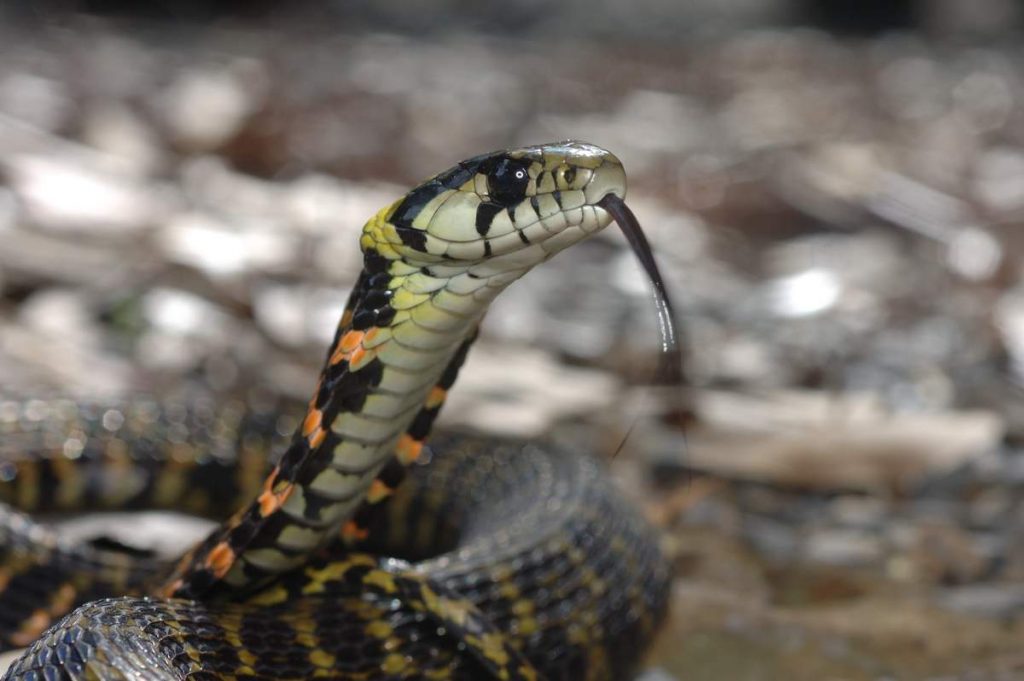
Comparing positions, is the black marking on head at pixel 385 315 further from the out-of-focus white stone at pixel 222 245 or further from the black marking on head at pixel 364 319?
the out-of-focus white stone at pixel 222 245

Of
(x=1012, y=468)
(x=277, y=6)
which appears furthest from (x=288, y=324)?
(x=277, y=6)

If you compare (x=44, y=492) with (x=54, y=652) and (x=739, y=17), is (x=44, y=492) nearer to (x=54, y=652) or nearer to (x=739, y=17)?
(x=54, y=652)

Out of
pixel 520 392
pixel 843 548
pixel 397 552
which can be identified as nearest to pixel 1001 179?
pixel 520 392

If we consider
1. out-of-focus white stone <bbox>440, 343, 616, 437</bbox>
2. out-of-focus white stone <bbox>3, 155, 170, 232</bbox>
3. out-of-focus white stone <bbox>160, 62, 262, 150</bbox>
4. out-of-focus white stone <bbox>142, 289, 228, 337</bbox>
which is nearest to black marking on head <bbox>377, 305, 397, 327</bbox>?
out-of-focus white stone <bbox>440, 343, 616, 437</bbox>

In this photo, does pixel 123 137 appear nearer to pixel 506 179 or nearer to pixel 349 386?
pixel 349 386

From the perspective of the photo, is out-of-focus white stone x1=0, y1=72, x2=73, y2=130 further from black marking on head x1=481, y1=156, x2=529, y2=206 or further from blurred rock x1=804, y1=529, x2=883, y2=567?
black marking on head x1=481, y1=156, x2=529, y2=206

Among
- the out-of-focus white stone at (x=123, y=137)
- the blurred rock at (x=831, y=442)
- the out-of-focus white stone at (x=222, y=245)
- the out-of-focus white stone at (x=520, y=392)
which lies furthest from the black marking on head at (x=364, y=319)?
the out-of-focus white stone at (x=123, y=137)
